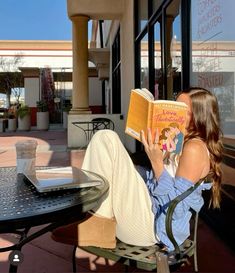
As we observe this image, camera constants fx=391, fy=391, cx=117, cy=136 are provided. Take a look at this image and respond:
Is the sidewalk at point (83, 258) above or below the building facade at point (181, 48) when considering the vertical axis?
below

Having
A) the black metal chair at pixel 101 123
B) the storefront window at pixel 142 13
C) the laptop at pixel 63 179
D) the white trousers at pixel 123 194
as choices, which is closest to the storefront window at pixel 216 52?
the white trousers at pixel 123 194

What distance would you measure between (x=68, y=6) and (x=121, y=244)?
29.3 ft

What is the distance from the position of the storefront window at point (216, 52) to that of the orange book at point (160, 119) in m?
1.48

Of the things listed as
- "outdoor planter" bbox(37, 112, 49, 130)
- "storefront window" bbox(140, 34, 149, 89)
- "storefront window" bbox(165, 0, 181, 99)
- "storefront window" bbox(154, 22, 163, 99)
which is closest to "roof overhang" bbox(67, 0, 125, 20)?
"storefront window" bbox(140, 34, 149, 89)

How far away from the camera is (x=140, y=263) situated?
75.5 inches

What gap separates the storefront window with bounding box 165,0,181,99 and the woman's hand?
9.58ft

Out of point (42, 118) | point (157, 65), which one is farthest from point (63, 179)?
point (42, 118)

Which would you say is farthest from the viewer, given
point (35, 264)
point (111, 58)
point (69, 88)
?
point (69, 88)

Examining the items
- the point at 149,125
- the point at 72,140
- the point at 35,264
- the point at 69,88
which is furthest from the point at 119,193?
the point at 69,88

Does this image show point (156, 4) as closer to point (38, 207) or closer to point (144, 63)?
point (144, 63)

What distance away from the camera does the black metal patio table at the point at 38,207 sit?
1448 mm

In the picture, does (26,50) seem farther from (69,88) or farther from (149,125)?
(149,125)

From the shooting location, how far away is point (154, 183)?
6.95 ft

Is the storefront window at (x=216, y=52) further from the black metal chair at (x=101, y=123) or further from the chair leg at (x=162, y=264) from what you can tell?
the black metal chair at (x=101, y=123)
